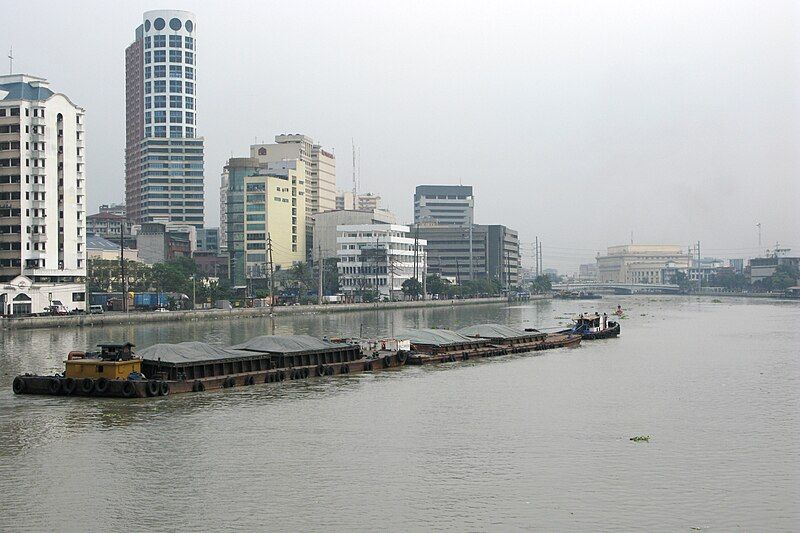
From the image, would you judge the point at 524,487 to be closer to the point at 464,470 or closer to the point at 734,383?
the point at 464,470

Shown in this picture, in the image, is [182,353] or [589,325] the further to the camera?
[589,325]

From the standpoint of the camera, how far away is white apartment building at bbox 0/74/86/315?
9875cm

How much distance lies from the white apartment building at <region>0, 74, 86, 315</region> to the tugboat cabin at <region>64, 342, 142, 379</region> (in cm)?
6196

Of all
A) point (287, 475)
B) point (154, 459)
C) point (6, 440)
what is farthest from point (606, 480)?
point (6, 440)

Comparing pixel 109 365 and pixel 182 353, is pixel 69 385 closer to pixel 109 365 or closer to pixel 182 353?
pixel 109 365

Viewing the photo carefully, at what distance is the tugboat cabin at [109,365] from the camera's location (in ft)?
124

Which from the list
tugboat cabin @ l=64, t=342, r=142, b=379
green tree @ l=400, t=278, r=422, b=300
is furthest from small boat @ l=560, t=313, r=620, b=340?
green tree @ l=400, t=278, r=422, b=300

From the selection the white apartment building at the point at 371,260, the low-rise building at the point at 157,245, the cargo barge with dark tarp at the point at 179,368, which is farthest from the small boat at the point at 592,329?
the low-rise building at the point at 157,245

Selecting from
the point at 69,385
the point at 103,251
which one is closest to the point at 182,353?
the point at 69,385

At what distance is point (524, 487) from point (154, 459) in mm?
10804

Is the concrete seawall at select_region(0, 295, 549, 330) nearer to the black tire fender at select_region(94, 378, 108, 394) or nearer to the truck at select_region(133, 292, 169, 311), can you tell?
the truck at select_region(133, 292, 169, 311)

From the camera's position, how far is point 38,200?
329 feet

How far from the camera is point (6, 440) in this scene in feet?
96.5

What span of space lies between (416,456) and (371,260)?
15324cm
